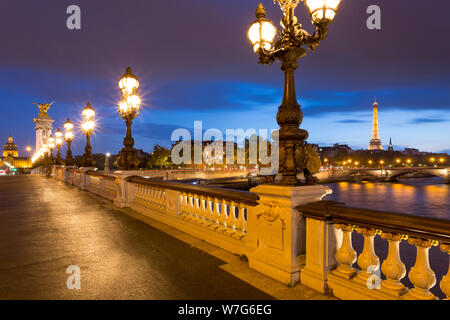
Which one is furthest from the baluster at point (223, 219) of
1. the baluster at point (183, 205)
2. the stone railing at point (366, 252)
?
the stone railing at point (366, 252)

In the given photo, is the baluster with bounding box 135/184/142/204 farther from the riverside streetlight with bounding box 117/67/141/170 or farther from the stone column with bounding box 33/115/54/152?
the stone column with bounding box 33/115/54/152

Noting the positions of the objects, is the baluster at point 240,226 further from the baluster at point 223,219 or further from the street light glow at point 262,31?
the street light glow at point 262,31

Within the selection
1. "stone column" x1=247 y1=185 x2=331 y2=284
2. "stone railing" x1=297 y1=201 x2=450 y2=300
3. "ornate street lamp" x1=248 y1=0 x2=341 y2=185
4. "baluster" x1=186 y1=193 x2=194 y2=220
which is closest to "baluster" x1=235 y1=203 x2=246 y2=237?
"stone column" x1=247 y1=185 x2=331 y2=284

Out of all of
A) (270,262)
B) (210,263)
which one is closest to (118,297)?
(210,263)

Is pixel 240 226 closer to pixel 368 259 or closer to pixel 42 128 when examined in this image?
pixel 368 259

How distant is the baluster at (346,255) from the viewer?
4.00 meters

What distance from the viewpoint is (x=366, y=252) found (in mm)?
3828

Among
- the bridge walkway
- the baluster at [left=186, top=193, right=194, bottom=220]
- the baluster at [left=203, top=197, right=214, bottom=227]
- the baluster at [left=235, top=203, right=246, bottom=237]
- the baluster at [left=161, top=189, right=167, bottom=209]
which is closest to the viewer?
the bridge walkway

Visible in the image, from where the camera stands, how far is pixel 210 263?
17.8 ft

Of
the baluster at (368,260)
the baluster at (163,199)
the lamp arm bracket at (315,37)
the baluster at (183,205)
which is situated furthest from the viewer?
the baluster at (163,199)

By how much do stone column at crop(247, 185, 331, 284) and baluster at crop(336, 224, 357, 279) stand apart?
656mm

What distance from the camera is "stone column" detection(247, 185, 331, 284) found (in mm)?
4520

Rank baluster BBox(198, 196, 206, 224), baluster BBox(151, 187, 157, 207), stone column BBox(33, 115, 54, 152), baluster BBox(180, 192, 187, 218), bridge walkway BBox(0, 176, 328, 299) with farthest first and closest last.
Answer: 1. stone column BBox(33, 115, 54, 152)
2. baluster BBox(151, 187, 157, 207)
3. baluster BBox(180, 192, 187, 218)
4. baluster BBox(198, 196, 206, 224)
5. bridge walkway BBox(0, 176, 328, 299)

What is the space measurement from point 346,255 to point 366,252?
290 mm
